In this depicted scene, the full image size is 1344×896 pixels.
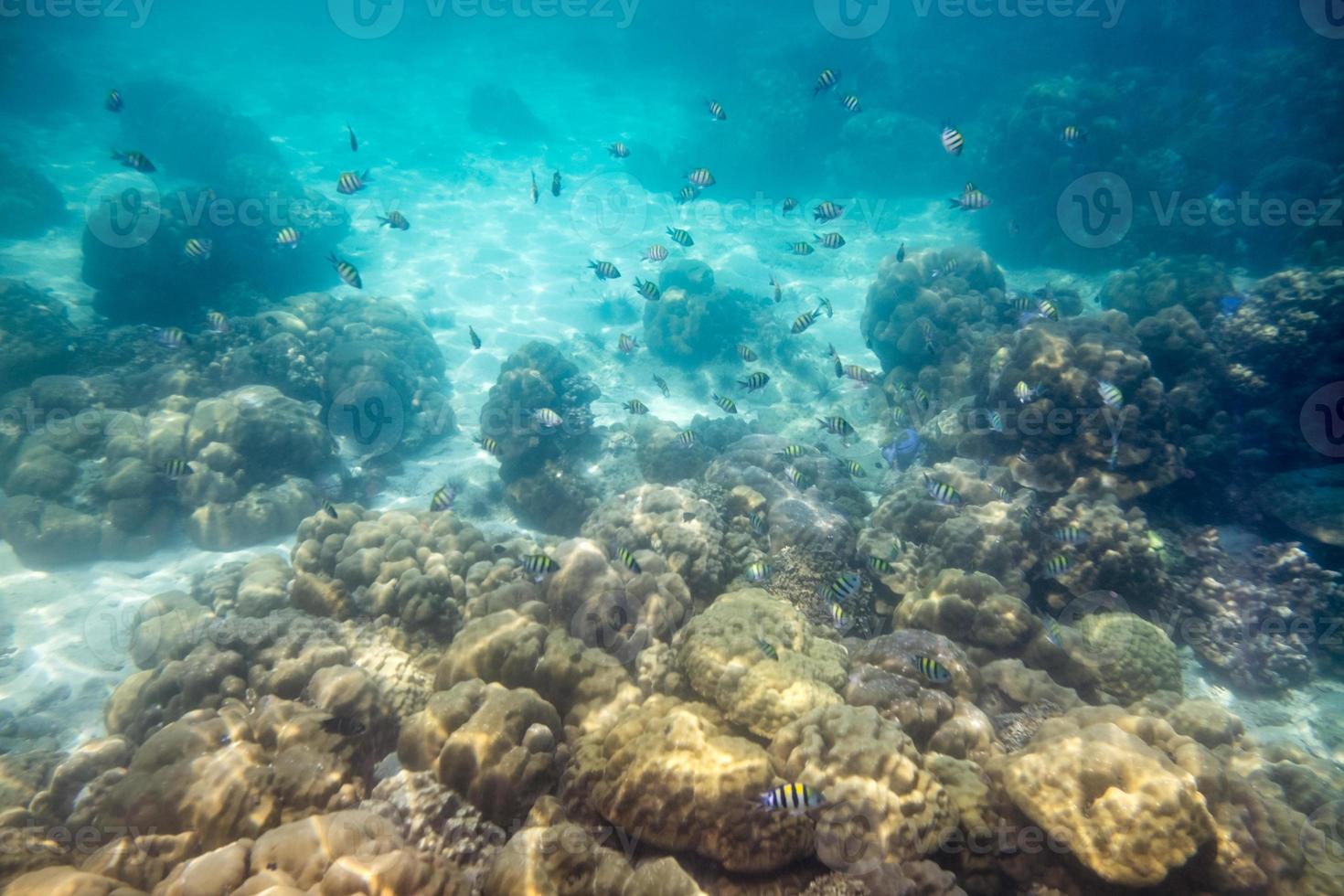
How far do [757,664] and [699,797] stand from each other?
135cm

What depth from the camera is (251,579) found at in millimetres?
6391

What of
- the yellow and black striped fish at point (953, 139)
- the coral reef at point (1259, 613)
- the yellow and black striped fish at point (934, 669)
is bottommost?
the coral reef at point (1259, 613)

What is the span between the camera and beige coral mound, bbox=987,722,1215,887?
131 inches

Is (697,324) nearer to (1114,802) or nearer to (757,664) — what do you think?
(757,664)

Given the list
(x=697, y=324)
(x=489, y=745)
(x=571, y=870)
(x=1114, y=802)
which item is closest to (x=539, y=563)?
(x=489, y=745)

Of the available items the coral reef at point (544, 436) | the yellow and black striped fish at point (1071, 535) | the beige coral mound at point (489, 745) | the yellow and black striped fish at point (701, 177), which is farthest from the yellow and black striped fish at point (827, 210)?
the beige coral mound at point (489, 745)

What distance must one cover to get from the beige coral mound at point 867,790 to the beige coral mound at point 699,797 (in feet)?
0.70

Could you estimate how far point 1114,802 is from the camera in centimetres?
347

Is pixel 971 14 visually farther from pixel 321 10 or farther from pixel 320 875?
pixel 321 10

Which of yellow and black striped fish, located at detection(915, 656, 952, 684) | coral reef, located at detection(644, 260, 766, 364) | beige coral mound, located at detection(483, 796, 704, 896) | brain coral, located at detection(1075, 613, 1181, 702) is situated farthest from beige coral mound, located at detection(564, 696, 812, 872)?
coral reef, located at detection(644, 260, 766, 364)

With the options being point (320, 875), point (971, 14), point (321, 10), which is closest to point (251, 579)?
point (320, 875)

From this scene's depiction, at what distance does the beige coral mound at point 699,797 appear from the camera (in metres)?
3.27

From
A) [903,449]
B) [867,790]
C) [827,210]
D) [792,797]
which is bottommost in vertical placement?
[867,790]

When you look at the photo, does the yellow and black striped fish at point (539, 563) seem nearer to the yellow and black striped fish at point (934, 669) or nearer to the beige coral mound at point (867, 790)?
the beige coral mound at point (867, 790)
